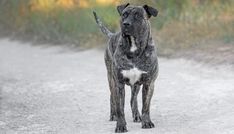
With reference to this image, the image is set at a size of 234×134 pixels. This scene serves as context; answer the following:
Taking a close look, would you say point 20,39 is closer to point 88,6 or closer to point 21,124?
point 88,6

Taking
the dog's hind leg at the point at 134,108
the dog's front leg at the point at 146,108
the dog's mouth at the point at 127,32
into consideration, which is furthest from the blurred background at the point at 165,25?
the dog's mouth at the point at 127,32

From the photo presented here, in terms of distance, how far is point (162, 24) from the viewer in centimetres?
1838

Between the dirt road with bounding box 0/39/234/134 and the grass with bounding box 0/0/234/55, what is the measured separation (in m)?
1.55

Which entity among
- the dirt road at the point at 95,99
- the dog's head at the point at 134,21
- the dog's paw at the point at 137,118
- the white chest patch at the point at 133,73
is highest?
the dog's head at the point at 134,21

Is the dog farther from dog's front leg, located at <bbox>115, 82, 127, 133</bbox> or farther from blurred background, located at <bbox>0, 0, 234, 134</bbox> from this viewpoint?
blurred background, located at <bbox>0, 0, 234, 134</bbox>

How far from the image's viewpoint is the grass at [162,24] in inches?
648

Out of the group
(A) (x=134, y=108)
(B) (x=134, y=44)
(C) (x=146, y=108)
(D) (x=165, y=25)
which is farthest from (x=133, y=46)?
(D) (x=165, y=25)

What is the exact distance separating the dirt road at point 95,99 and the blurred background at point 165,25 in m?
0.91

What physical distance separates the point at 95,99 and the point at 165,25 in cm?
763

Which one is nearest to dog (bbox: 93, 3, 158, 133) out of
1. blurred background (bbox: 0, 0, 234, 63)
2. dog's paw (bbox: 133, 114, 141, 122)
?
dog's paw (bbox: 133, 114, 141, 122)

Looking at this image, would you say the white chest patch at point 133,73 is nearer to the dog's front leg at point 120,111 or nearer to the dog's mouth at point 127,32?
the dog's front leg at point 120,111

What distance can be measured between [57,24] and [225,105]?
639 inches

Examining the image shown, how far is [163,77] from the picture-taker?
507 inches

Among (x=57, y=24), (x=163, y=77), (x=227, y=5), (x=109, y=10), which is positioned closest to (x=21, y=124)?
(x=163, y=77)
